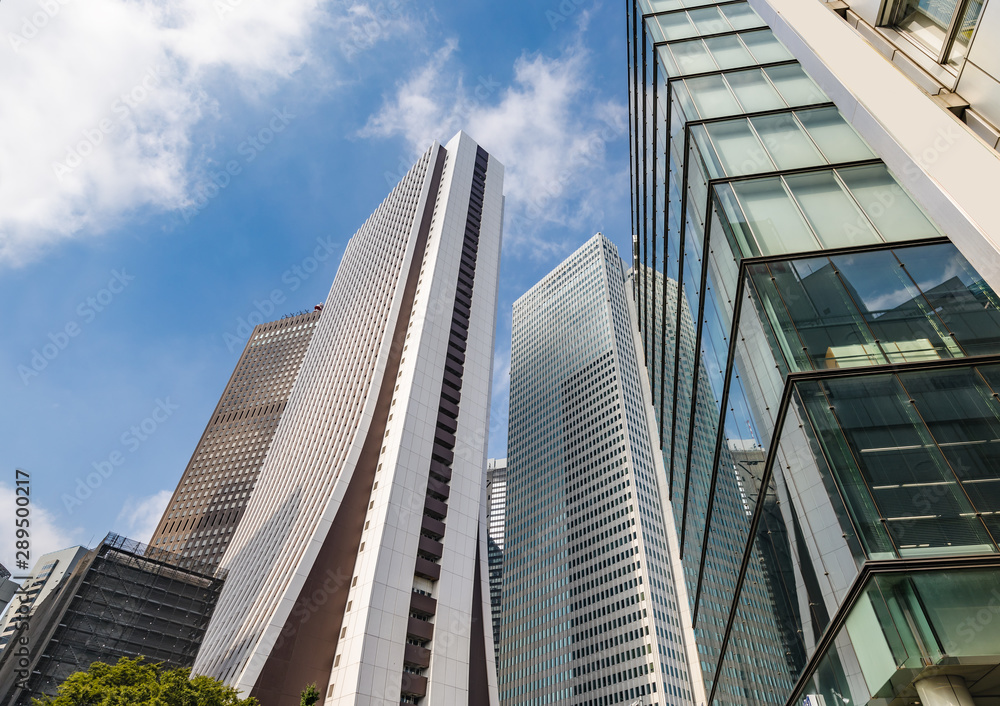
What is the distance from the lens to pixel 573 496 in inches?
5064

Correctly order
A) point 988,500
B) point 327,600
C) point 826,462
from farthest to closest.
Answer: point 327,600, point 826,462, point 988,500

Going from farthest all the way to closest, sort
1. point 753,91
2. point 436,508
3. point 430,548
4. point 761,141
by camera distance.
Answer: point 436,508 < point 430,548 < point 753,91 < point 761,141

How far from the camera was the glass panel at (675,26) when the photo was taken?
20703 millimetres

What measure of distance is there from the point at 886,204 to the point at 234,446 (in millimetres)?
135353

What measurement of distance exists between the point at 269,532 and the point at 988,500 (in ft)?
192

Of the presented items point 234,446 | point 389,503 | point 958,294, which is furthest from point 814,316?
point 234,446

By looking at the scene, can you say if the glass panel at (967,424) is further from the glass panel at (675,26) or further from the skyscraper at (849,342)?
the glass panel at (675,26)

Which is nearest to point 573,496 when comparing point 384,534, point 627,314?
point 627,314

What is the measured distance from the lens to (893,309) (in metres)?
11.4

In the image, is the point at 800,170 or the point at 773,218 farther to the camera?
the point at 800,170

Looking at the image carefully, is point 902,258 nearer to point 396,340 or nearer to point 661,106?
point 661,106

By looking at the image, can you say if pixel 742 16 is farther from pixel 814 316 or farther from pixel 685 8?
pixel 814 316

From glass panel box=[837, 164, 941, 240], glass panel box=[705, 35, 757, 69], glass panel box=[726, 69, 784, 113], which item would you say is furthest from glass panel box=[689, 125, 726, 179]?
glass panel box=[705, 35, 757, 69]

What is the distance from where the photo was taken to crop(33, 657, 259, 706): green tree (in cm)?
2145
